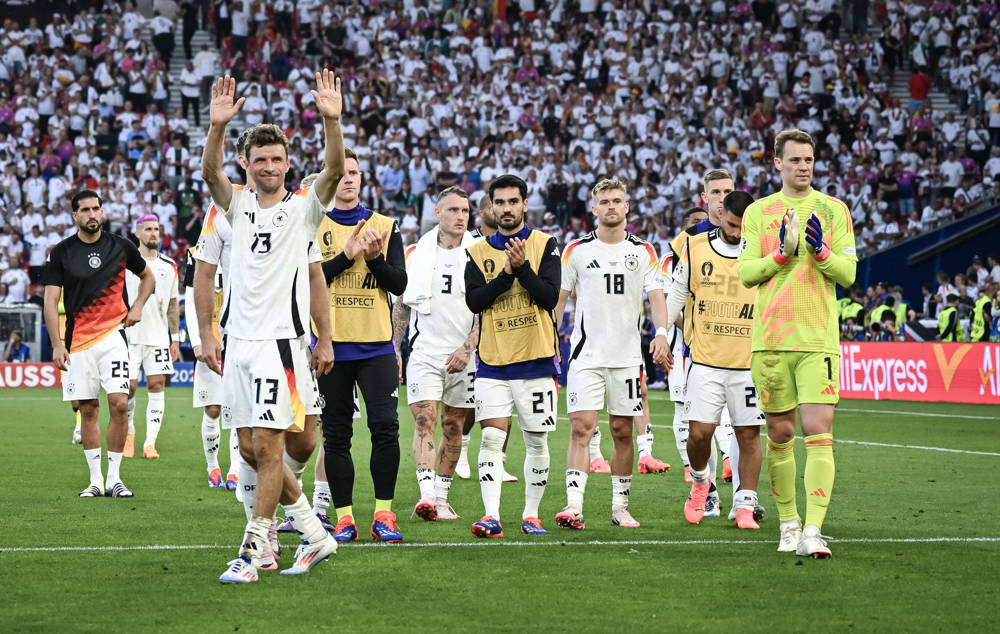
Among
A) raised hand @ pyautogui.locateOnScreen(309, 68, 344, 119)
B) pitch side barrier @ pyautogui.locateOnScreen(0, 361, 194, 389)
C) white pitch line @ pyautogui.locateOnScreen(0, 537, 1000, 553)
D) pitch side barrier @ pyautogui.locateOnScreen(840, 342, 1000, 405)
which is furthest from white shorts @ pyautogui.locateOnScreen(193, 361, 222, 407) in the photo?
pitch side barrier @ pyautogui.locateOnScreen(0, 361, 194, 389)

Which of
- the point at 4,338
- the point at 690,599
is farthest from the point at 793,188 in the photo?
the point at 4,338

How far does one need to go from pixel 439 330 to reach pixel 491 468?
2178mm

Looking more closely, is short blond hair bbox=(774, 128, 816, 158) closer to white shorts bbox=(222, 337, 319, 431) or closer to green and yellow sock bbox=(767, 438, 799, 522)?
green and yellow sock bbox=(767, 438, 799, 522)

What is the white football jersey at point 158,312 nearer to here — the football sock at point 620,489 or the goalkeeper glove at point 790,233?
the football sock at point 620,489

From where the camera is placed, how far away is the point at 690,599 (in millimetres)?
6445

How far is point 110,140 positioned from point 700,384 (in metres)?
27.3

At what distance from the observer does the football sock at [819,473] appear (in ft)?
24.6

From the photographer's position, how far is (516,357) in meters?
8.60

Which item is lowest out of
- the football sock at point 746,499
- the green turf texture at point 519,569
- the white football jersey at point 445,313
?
the green turf texture at point 519,569

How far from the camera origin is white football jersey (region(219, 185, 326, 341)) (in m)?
6.98

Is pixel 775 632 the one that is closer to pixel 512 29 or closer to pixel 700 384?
pixel 700 384

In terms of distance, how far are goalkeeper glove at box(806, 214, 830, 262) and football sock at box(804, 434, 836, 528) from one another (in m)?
1.07

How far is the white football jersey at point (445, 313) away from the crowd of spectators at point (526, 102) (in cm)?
1871

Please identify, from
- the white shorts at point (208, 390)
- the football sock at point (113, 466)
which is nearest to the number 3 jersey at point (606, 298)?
the white shorts at point (208, 390)
